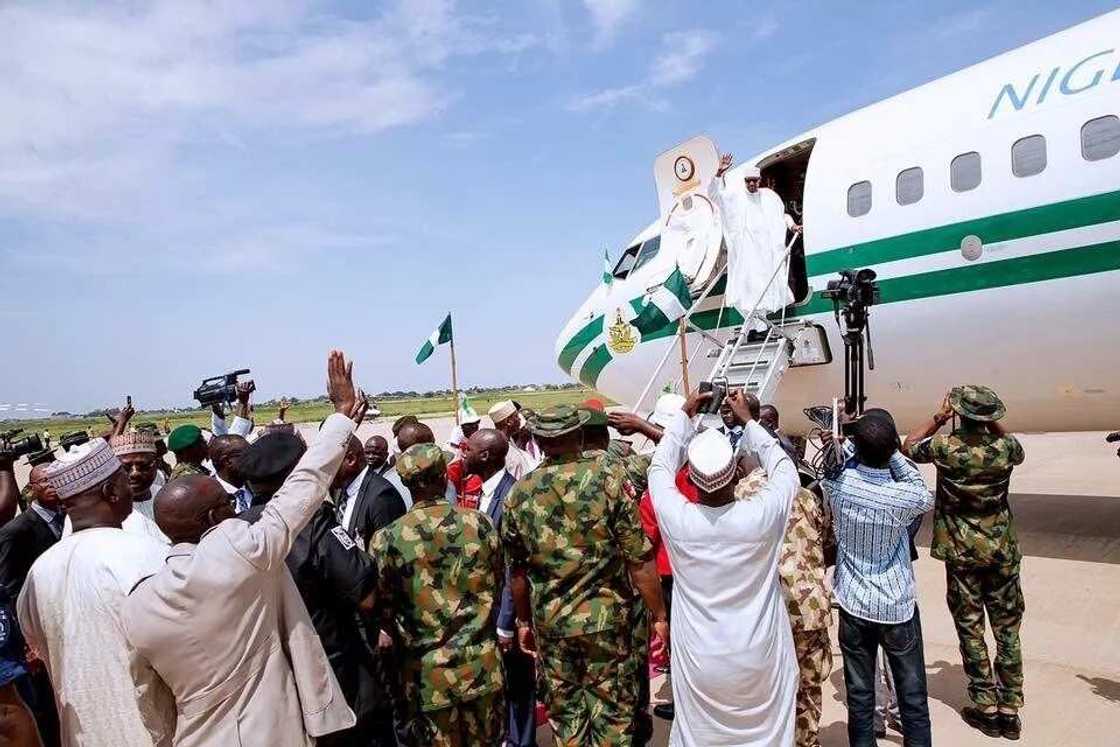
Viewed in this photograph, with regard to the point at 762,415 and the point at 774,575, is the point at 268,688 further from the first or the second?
the point at 762,415

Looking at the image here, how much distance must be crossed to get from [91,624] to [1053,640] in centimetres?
632

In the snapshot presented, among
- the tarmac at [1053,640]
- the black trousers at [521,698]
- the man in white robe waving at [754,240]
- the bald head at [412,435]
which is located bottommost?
the tarmac at [1053,640]

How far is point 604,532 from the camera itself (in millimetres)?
3541

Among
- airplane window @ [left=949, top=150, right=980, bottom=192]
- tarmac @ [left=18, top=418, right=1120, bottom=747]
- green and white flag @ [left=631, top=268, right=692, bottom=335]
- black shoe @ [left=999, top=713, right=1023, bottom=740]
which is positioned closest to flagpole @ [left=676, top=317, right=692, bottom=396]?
green and white flag @ [left=631, top=268, right=692, bottom=335]

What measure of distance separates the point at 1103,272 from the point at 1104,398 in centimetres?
143

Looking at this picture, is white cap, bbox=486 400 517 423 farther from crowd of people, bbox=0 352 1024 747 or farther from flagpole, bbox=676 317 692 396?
flagpole, bbox=676 317 692 396

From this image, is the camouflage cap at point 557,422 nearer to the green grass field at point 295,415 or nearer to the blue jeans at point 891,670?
the blue jeans at point 891,670

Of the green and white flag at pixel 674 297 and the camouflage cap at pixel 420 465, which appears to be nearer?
the camouflage cap at pixel 420 465

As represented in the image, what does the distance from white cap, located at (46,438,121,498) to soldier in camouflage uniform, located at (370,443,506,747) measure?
1.12m

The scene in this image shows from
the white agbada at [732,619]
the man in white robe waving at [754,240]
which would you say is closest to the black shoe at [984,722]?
the white agbada at [732,619]

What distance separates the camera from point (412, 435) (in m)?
6.05

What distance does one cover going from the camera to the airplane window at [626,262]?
1177 centimetres

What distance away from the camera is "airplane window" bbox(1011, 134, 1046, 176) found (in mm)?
7047

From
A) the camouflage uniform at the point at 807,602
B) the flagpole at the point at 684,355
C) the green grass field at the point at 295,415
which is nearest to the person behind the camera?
the camouflage uniform at the point at 807,602
